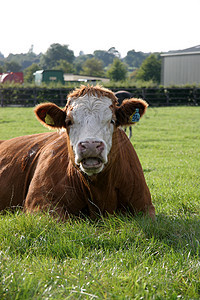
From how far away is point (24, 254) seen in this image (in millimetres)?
2932

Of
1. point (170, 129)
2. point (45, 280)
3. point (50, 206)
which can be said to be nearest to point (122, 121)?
point (50, 206)

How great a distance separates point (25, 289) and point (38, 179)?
2069mm

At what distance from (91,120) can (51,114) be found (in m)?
0.55

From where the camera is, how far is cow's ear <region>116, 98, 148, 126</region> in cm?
389

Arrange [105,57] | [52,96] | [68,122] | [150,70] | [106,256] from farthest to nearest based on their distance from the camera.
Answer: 1. [105,57]
2. [150,70]
3. [52,96]
4. [68,122]
5. [106,256]

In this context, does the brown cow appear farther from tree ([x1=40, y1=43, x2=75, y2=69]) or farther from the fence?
tree ([x1=40, y1=43, x2=75, y2=69])

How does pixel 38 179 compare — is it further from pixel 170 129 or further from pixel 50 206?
pixel 170 129

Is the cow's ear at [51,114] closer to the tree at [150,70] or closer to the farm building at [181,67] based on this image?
the farm building at [181,67]

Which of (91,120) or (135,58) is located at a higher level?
(135,58)

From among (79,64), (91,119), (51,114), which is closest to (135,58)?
(79,64)

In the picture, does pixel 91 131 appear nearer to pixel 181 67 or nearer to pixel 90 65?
pixel 181 67

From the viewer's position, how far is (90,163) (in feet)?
10.9

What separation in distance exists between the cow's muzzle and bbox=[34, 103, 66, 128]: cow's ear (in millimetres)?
679

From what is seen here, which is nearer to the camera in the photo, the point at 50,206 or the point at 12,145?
the point at 50,206
